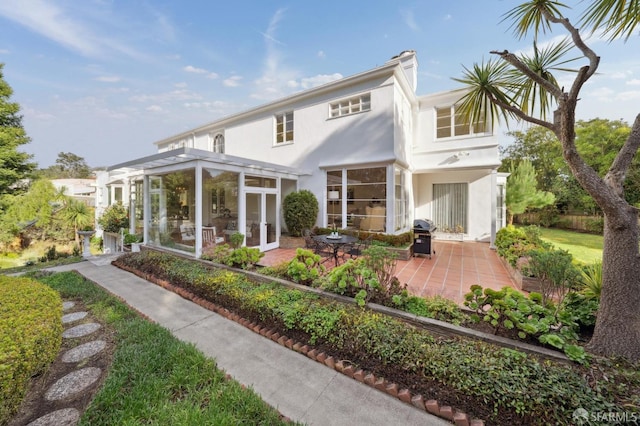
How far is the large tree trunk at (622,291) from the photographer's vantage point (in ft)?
8.60

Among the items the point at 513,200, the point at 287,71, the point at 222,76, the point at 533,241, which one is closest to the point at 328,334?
the point at 533,241

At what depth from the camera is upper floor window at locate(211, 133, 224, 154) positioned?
16141 mm

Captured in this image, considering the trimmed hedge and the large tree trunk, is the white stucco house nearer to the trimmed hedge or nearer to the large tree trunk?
the trimmed hedge

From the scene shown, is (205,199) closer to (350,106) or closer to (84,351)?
(84,351)

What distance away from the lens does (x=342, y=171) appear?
1066 cm

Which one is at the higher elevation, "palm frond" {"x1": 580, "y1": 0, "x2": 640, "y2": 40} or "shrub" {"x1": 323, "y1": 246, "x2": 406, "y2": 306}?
"palm frond" {"x1": 580, "y1": 0, "x2": 640, "y2": 40}

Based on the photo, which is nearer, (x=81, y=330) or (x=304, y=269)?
(x=81, y=330)

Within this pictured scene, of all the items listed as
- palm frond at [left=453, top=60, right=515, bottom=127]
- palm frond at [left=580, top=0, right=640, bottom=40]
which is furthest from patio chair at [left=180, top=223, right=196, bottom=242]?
palm frond at [left=580, top=0, right=640, bottom=40]

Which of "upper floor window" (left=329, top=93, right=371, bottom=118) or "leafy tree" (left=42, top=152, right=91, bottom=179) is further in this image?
"leafy tree" (left=42, top=152, right=91, bottom=179)

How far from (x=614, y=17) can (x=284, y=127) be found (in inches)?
455

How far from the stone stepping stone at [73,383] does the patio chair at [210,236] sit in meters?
5.26

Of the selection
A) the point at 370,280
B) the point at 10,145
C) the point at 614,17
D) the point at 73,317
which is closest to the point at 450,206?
the point at 370,280

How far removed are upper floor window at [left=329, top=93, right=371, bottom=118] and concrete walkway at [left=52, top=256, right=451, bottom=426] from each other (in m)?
9.41
